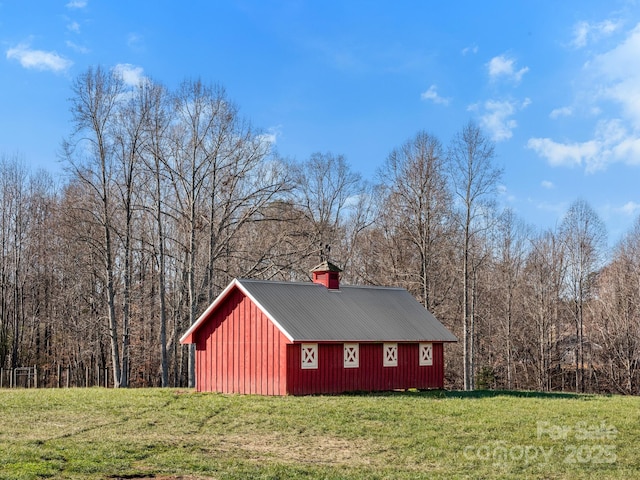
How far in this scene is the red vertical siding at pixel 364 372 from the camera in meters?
28.1

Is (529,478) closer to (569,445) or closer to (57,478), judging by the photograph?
(569,445)

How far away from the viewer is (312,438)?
18.5 m

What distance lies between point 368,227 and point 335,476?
145 ft

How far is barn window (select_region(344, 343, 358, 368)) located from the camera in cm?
2956

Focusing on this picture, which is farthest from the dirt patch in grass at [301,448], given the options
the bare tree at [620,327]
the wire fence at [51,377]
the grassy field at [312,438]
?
the bare tree at [620,327]

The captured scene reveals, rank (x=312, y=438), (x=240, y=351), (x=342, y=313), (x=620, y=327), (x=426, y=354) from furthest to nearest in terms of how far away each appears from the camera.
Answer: (x=620, y=327) → (x=426, y=354) → (x=342, y=313) → (x=240, y=351) → (x=312, y=438)

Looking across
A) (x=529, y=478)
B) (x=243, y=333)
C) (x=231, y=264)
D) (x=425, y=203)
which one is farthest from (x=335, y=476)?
(x=231, y=264)

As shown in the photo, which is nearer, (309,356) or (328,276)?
(309,356)

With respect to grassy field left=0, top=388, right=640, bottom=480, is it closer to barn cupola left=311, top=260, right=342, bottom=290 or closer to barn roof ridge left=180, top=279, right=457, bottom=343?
barn roof ridge left=180, top=279, right=457, bottom=343

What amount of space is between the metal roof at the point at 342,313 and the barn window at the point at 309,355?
510 mm

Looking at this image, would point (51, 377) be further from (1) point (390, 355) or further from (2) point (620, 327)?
(2) point (620, 327)

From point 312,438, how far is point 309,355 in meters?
9.99

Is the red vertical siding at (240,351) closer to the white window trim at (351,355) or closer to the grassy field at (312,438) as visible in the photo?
the grassy field at (312,438)

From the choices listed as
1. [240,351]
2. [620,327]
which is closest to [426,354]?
[240,351]
